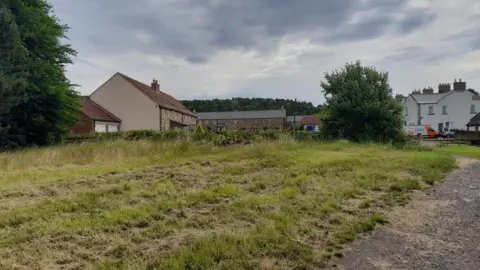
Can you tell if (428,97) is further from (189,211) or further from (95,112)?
(189,211)

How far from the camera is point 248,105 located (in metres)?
118

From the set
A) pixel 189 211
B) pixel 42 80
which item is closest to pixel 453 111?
pixel 42 80

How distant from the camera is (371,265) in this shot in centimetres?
390

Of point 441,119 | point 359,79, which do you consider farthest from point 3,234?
point 441,119

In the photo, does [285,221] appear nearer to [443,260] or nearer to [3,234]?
[443,260]

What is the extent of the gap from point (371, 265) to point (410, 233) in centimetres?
155

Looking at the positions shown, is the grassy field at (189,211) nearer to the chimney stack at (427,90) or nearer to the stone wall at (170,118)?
the stone wall at (170,118)

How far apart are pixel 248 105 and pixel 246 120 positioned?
42.5 m

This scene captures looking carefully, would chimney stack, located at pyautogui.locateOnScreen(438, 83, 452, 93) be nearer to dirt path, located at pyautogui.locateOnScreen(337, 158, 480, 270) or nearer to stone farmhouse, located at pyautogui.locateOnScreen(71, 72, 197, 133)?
stone farmhouse, located at pyautogui.locateOnScreen(71, 72, 197, 133)

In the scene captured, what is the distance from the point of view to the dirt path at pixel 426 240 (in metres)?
3.97

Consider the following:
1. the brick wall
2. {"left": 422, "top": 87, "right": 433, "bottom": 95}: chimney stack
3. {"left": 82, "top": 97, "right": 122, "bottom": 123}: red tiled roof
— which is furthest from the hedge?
{"left": 422, "top": 87, "right": 433, "bottom": 95}: chimney stack

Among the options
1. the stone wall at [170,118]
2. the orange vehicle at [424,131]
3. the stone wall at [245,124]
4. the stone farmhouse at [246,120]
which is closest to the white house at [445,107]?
the orange vehicle at [424,131]

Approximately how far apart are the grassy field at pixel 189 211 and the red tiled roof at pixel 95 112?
21.7 meters

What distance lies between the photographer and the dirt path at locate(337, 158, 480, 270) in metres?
3.97
